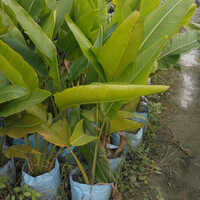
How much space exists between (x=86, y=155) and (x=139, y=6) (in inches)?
26.4

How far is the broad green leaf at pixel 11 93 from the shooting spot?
29.6 inches

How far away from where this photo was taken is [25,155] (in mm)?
1040

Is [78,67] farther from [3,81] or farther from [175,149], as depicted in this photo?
[175,149]

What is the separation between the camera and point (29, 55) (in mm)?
920

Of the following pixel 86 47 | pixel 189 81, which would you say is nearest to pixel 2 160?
pixel 86 47

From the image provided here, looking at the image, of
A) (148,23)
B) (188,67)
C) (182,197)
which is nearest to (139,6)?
(148,23)

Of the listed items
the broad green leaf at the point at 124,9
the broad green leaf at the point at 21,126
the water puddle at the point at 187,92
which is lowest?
the water puddle at the point at 187,92

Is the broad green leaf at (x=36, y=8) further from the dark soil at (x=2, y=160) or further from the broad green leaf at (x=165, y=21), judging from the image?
the dark soil at (x=2, y=160)

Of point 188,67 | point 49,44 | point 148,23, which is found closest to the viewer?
point 49,44

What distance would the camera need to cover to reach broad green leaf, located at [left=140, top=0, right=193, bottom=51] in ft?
3.21

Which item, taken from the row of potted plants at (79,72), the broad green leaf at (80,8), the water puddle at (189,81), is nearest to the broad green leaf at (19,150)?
the row of potted plants at (79,72)

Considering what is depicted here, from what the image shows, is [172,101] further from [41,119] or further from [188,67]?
[41,119]

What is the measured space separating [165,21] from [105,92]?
47cm

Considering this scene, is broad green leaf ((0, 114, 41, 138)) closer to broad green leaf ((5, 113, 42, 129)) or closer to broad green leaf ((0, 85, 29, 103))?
broad green leaf ((5, 113, 42, 129))
